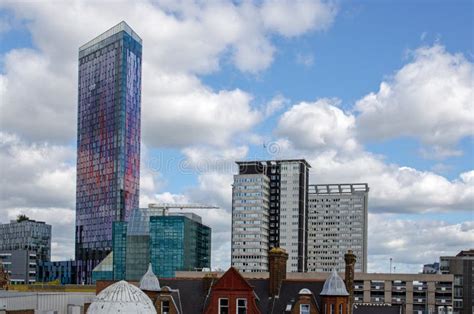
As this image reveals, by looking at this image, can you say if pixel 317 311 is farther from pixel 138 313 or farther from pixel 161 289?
pixel 138 313

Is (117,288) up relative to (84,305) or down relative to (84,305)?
up

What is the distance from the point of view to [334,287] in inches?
2355

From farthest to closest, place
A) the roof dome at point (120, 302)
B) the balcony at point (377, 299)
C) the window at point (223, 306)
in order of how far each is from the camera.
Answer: the balcony at point (377, 299) < the window at point (223, 306) < the roof dome at point (120, 302)

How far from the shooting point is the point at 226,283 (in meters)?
62.2

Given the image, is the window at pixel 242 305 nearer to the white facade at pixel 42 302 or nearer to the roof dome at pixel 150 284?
the roof dome at pixel 150 284

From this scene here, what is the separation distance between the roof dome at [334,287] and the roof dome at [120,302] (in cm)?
2234

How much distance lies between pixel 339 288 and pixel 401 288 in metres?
96.8

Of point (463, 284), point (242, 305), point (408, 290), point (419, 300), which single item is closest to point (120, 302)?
point (242, 305)

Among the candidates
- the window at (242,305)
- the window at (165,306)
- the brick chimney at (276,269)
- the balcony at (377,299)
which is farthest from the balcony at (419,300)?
the window at (165,306)

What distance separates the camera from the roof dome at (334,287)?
5966cm

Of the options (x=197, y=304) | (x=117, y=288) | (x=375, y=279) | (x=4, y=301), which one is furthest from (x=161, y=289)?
(x=375, y=279)

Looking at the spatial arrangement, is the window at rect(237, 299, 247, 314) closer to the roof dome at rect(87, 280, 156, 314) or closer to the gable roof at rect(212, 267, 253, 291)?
the gable roof at rect(212, 267, 253, 291)

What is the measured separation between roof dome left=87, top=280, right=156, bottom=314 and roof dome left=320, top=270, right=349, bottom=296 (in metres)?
22.3

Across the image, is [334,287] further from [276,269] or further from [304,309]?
[276,269]
